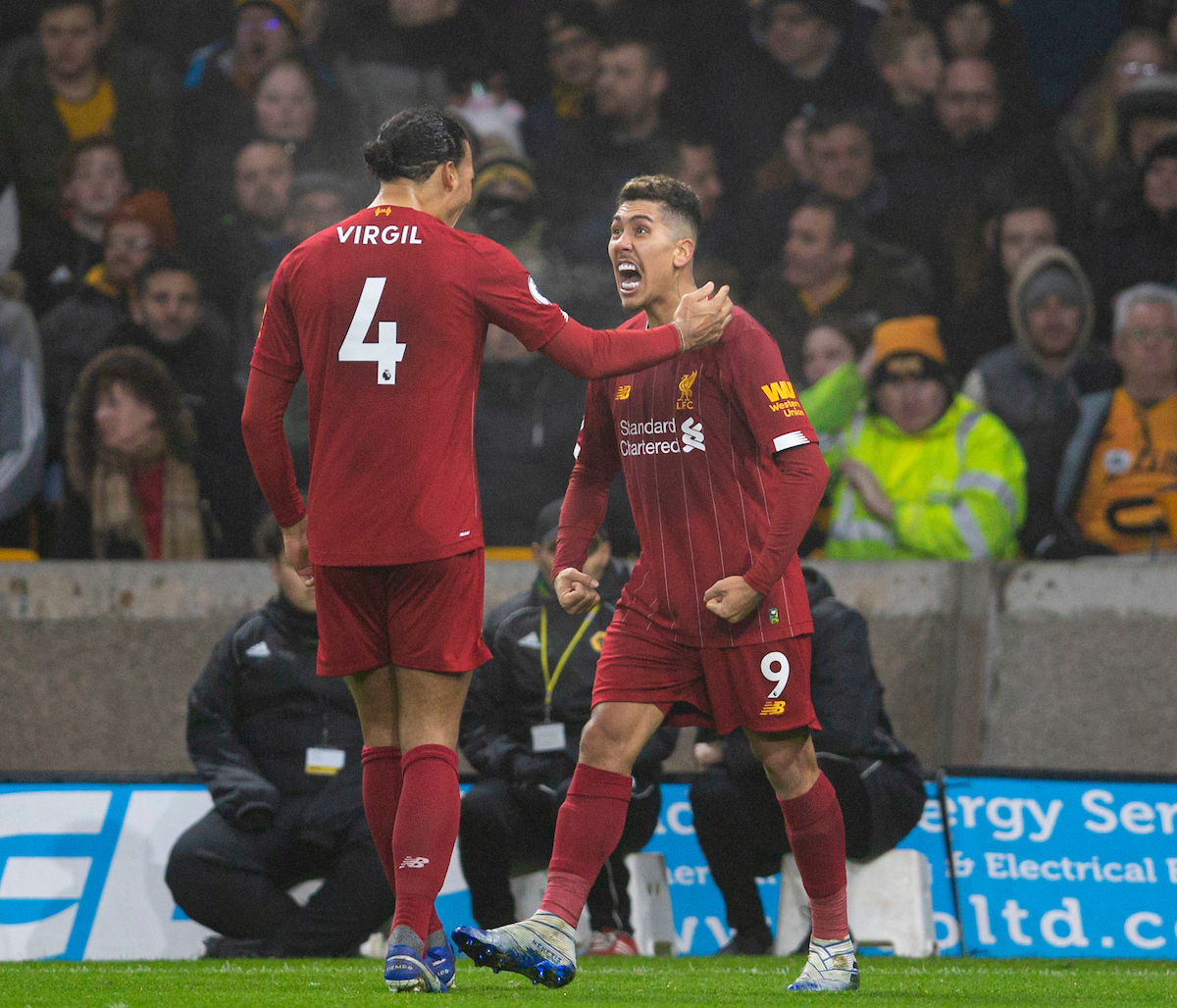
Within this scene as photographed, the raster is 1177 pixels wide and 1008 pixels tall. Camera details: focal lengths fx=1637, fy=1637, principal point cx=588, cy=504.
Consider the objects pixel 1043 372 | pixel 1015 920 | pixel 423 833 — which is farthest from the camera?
pixel 1043 372

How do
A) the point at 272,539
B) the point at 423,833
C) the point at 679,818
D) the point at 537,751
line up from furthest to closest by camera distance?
the point at 272,539
the point at 679,818
the point at 537,751
the point at 423,833

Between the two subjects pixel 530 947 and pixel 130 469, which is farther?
pixel 130 469

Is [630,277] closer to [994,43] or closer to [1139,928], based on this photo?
[1139,928]

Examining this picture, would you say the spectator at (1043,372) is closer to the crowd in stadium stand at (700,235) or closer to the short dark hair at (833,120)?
the crowd in stadium stand at (700,235)

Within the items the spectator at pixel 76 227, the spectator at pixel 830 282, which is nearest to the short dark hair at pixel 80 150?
the spectator at pixel 76 227

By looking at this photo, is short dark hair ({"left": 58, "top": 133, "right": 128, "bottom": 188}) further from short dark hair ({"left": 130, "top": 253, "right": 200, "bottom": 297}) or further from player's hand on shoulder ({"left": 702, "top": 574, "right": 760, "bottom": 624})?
player's hand on shoulder ({"left": 702, "top": 574, "right": 760, "bottom": 624})

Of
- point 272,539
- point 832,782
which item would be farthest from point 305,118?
point 832,782

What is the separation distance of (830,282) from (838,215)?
41 centimetres

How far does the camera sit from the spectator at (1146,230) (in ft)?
28.6

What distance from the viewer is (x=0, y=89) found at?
9.08m

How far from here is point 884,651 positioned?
321 inches

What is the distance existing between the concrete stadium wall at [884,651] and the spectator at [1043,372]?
18.8 inches

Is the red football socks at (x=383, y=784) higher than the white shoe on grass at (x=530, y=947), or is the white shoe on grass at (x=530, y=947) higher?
the red football socks at (x=383, y=784)

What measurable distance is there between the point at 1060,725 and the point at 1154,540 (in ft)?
3.41
